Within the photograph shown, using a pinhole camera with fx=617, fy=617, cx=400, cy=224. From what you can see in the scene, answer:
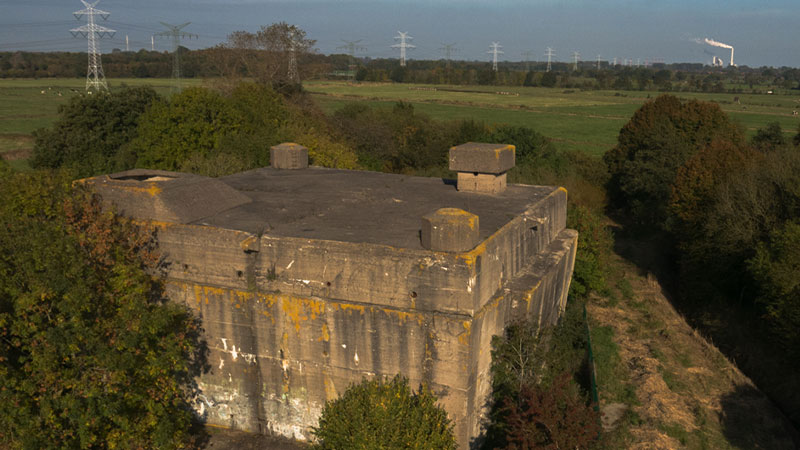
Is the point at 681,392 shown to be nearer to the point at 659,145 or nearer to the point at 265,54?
the point at 659,145

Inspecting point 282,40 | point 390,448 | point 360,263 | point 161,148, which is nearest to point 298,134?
point 161,148

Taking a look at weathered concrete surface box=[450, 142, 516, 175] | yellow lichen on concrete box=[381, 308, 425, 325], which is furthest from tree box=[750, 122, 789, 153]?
yellow lichen on concrete box=[381, 308, 425, 325]

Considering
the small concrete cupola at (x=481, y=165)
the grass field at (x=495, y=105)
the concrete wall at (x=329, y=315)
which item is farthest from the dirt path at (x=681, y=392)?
the grass field at (x=495, y=105)

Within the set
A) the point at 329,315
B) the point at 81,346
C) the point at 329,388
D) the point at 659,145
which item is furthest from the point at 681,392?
the point at 659,145

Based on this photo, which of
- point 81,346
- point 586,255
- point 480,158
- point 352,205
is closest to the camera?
point 81,346

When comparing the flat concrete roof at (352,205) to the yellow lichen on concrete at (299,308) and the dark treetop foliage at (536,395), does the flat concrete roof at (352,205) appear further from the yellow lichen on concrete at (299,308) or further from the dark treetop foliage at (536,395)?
the dark treetop foliage at (536,395)

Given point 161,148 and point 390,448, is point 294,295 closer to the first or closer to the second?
point 390,448

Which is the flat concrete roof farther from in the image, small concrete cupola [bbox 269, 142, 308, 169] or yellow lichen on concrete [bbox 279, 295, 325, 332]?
yellow lichen on concrete [bbox 279, 295, 325, 332]
